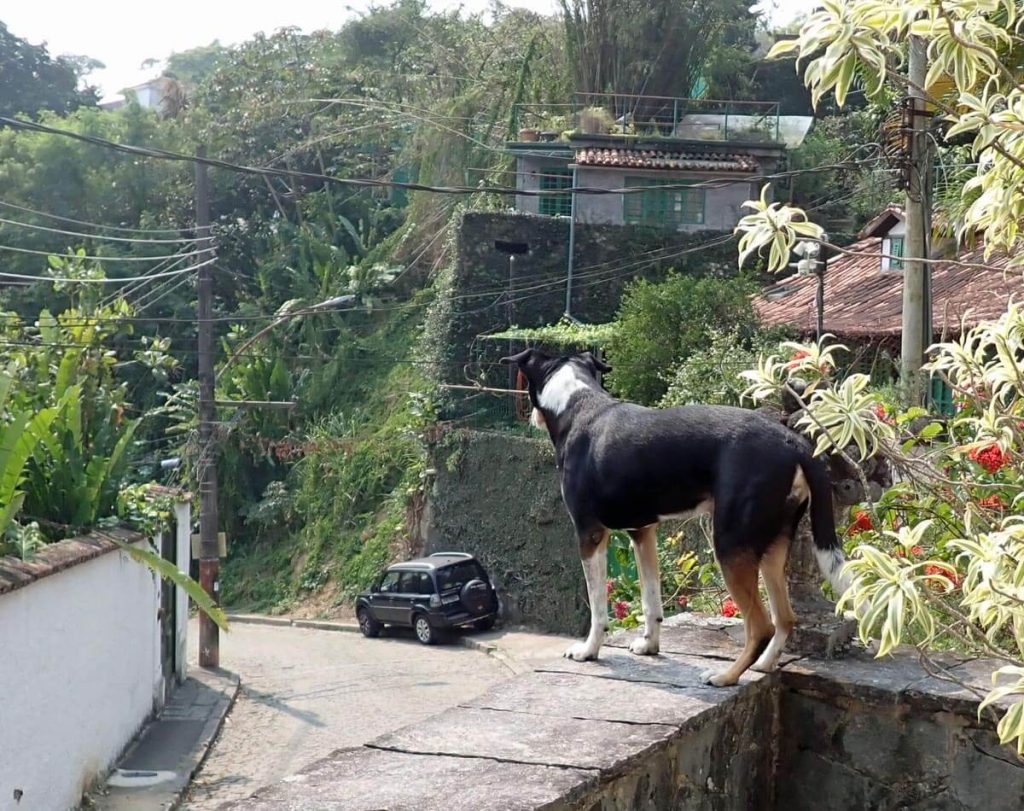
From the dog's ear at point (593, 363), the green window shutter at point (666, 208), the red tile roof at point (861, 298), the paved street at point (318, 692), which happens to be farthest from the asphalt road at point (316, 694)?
the green window shutter at point (666, 208)

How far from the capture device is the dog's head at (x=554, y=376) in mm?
6105

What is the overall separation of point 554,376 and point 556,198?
25.9 meters

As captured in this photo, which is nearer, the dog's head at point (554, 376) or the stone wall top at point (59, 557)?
the dog's head at point (554, 376)

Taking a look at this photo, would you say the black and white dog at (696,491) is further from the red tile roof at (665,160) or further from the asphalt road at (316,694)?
the red tile roof at (665,160)

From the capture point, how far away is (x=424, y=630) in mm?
24594

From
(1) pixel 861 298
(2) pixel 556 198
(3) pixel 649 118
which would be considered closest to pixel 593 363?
(1) pixel 861 298

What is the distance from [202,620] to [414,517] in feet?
25.0

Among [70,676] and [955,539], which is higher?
[955,539]

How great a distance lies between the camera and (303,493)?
32.2m

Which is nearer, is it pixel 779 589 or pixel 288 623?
pixel 779 589

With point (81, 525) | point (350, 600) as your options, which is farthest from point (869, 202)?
point (81, 525)

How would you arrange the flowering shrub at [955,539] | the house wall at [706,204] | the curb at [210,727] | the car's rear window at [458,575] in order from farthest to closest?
the house wall at [706,204] → the car's rear window at [458,575] → the curb at [210,727] → the flowering shrub at [955,539]

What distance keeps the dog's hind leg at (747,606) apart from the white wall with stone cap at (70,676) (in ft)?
23.4

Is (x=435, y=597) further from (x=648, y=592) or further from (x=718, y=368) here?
(x=648, y=592)
